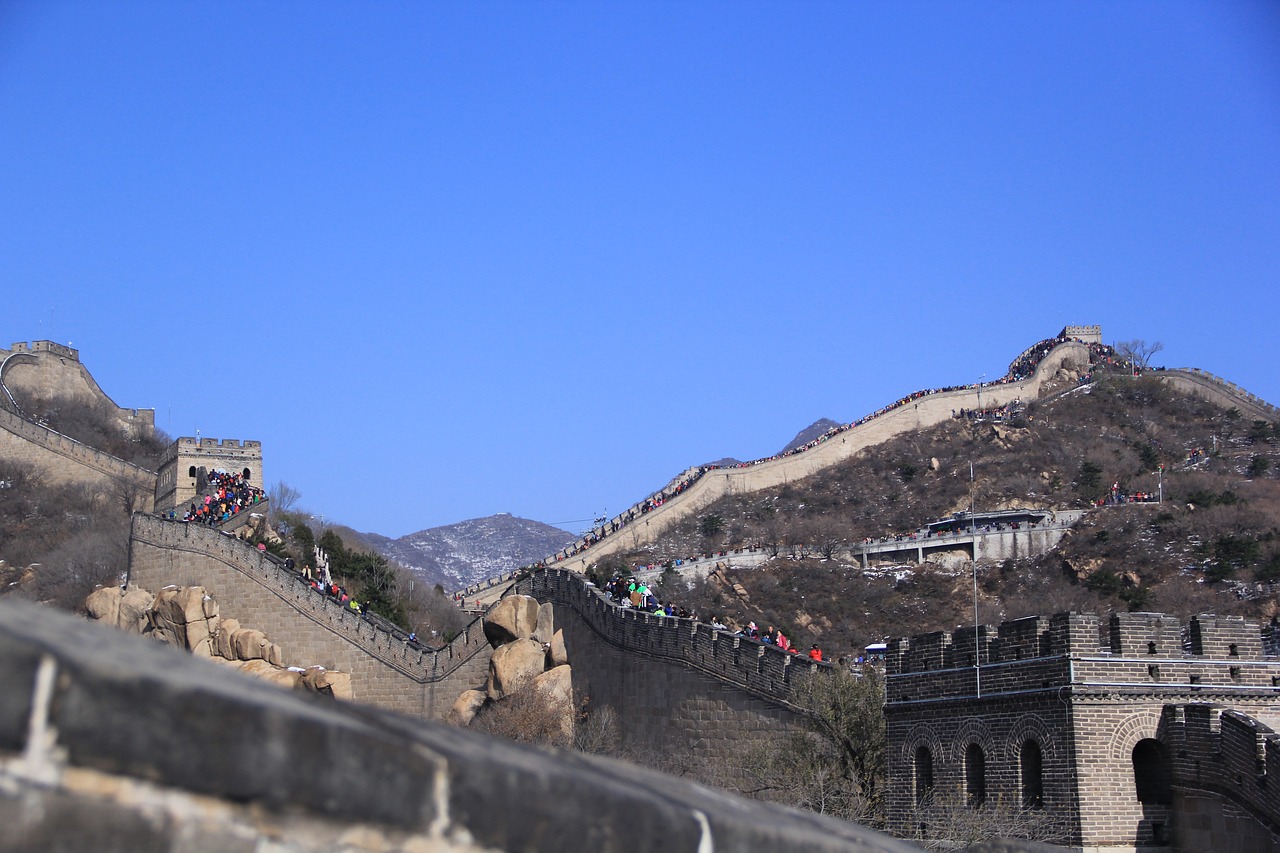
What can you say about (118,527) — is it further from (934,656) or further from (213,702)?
(213,702)

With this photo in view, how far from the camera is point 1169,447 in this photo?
82.9 meters

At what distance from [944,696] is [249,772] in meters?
17.3

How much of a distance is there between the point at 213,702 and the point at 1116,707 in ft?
50.7

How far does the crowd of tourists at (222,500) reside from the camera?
50.7m

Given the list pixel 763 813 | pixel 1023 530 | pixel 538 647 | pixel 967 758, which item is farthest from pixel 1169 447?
pixel 763 813

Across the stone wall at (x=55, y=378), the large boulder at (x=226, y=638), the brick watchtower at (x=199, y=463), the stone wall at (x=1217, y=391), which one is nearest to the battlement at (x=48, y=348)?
the stone wall at (x=55, y=378)

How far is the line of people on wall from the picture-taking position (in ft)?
241

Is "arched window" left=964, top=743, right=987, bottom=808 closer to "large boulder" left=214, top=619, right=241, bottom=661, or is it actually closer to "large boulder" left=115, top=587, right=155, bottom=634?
"large boulder" left=214, top=619, right=241, bottom=661

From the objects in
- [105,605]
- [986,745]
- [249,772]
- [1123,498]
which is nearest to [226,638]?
[105,605]

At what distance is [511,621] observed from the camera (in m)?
40.1

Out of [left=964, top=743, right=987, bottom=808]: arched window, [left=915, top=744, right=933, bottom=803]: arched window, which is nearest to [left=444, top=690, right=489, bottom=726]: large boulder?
[left=915, top=744, right=933, bottom=803]: arched window

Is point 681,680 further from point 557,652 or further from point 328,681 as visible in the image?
point 328,681

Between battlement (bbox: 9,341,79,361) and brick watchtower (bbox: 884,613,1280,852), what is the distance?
2724 inches

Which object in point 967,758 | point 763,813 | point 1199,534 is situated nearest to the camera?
point 763,813
